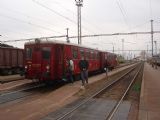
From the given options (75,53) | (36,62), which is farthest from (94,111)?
(75,53)

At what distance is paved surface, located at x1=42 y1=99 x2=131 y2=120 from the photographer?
35.4 feet

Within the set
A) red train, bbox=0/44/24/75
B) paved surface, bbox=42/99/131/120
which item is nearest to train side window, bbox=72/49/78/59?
paved surface, bbox=42/99/131/120

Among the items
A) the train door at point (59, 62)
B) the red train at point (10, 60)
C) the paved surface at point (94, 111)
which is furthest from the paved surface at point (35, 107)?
the red train at point (10, 60)

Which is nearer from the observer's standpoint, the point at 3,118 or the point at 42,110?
the point at 3,118

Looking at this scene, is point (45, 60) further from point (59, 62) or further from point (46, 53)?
point (59, 62)

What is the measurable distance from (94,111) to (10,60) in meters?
22.5

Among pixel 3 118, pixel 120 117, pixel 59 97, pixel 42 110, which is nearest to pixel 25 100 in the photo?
pixel 59 97

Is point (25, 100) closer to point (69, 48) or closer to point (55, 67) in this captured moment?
point (55, 67)

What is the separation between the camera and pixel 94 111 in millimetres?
12070

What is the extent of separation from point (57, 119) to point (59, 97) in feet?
17.5

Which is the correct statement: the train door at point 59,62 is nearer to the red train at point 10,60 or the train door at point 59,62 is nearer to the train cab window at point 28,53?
the train cab window at point 28,53

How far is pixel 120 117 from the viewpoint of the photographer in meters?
11.0

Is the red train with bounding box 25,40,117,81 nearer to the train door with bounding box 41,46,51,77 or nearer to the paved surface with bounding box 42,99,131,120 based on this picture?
the train door with bounding box 41,46,51,77

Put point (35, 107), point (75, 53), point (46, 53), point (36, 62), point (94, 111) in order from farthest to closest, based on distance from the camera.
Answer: point (75, 53) → point (36, 62) → point (46, 53) → point (35, 107) → point (94, 111)
